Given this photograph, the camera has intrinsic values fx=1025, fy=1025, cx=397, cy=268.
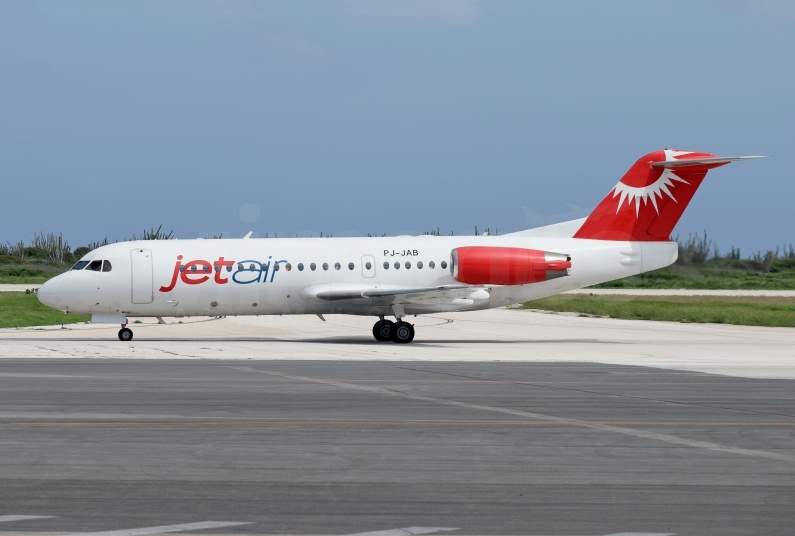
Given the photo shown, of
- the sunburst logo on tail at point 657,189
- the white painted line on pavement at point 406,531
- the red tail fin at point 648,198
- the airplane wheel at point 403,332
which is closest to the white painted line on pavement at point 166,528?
the white painted line on pavement at point 406,531

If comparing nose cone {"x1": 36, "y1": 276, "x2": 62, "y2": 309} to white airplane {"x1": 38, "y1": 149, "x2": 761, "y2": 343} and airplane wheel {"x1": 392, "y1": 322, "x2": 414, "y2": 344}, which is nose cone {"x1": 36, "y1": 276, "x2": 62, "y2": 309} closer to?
white airplane {"x1": 38, "y1": 149, "x2": 761, "y2": 343}

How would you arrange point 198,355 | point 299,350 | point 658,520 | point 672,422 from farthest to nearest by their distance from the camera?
point 299,350 < point 198,355 < point 672,422 < point 658,520

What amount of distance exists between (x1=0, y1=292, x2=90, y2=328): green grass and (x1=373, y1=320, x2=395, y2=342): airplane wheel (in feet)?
46.8

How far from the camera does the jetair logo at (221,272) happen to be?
30.0 meters

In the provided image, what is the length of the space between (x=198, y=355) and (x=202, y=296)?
18.9ft

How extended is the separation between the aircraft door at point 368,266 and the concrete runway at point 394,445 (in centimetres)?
710

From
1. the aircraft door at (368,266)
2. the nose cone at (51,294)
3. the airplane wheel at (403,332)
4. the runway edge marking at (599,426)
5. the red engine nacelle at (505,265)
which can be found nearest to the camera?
the runway edge marking at (599,426)

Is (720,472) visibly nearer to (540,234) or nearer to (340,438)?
(340,438)

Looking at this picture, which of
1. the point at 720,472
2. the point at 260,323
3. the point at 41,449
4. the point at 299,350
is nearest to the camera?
the point at 720,472

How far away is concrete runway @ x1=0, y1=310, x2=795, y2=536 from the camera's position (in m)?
8.13

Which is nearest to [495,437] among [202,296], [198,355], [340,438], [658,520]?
[340,438]

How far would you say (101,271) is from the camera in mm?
30031

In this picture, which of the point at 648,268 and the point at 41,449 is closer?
the point at 41,449

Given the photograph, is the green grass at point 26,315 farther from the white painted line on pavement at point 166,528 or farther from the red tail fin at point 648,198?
the white painted line on pavement at point 166,528
